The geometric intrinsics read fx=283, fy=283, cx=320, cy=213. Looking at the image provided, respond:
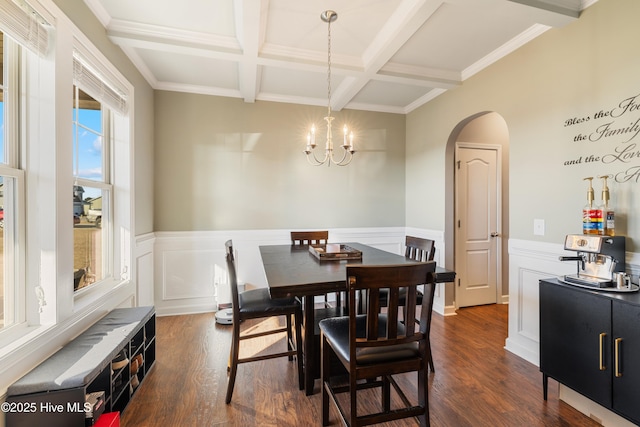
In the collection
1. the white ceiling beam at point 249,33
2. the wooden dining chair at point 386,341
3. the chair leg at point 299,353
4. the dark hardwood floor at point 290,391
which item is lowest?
the dark hardwood floor at point 290,391

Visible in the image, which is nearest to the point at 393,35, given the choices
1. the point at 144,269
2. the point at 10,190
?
the point at 10,190

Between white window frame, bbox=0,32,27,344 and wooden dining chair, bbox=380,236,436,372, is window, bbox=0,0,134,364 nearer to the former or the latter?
white window frame, bbox=0,32,27,344

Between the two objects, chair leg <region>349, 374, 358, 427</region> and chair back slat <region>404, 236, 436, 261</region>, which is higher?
chair back slat <region>404, 236, 436, 261</region>

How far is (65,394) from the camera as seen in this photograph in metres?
1.28

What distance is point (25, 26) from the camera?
142cm

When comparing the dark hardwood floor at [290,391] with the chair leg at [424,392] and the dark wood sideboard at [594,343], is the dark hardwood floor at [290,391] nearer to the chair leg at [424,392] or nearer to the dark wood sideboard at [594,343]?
the dark wood sideboard at [594,343]

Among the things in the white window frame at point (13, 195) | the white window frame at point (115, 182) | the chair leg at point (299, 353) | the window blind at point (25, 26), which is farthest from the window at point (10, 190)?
the chair leg at point (299, 353)

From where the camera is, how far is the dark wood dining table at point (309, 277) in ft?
4.77

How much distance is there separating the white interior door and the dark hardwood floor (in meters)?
0.92

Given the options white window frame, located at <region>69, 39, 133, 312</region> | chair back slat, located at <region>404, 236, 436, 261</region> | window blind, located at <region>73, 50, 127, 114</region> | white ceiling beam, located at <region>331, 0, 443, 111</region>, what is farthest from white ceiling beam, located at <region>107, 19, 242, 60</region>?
chair back slat, located at <region>404, 236, 436, 261</region>

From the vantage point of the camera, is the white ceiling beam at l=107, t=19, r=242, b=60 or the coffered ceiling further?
the white ceiling beam at l=107, t=19, r=242, b=60

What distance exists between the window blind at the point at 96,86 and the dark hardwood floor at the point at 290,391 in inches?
84.8

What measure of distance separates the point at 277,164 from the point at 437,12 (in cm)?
234

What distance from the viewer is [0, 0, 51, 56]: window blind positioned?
131cm
